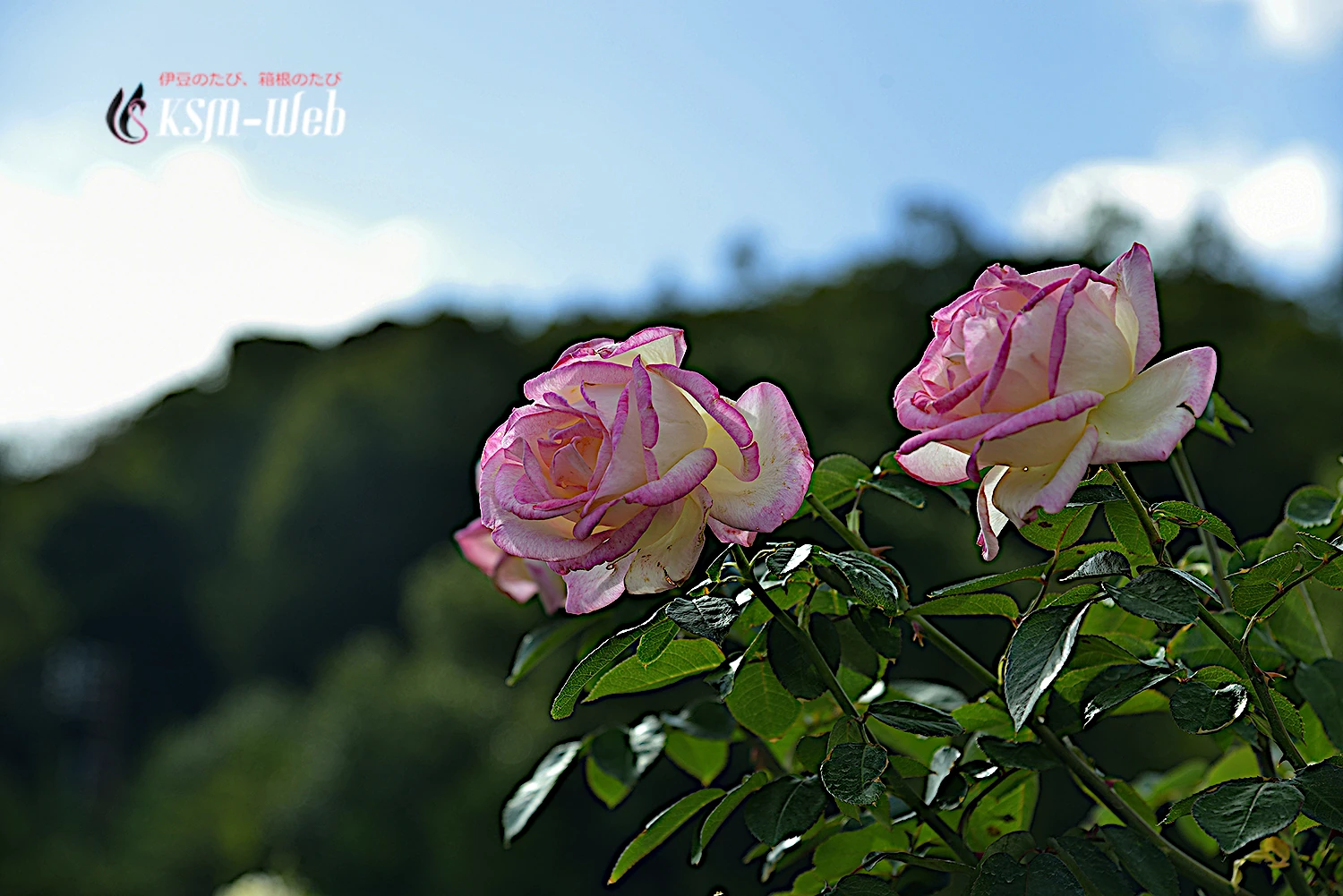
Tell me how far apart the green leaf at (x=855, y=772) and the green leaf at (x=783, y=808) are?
0.07 feet

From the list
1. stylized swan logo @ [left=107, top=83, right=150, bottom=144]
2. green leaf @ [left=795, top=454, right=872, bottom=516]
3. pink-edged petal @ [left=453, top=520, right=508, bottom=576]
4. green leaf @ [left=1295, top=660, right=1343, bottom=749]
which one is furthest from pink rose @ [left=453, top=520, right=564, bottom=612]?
stylized swan logo @ [left=107, top=83, right=150, bottom=144]

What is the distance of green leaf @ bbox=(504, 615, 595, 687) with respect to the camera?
0.34 metres

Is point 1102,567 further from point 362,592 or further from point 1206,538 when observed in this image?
point 362,592

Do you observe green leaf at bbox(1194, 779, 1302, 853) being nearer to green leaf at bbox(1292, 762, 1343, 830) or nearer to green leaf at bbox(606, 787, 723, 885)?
green leaf at bbox(1292, 762, 1343, 830)

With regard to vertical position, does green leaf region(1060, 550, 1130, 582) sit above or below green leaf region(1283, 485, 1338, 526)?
above

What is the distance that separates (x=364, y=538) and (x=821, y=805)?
193 inches

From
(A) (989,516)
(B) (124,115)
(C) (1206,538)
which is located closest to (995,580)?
(A) (989,516)

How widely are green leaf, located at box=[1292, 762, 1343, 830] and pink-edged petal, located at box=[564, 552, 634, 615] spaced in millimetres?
130

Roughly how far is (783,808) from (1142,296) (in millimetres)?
126

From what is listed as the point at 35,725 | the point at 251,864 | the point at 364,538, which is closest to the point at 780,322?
the point at 364,538

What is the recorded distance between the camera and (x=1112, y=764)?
224 cm

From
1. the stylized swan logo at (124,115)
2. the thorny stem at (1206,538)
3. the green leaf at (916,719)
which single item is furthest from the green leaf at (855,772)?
→ the stylized swan logo at (124,115)

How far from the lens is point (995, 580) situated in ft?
0.66

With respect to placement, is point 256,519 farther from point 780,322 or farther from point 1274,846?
point 1274,846
